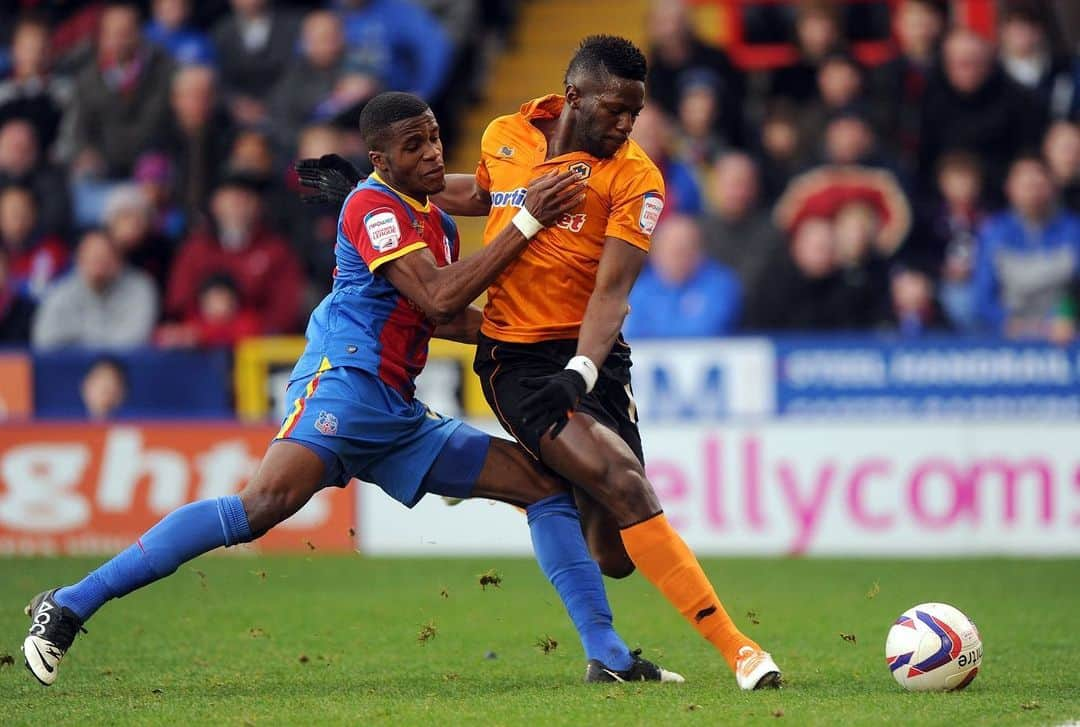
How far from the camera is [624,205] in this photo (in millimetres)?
6234

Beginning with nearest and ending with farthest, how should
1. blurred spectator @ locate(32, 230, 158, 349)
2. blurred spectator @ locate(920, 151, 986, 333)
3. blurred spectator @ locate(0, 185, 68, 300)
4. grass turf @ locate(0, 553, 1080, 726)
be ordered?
1. grass turf @ locate(0, 553, 1080, 726)
2. blurred spectator @ locate(920, 151, 986, 333)
3. blurred spectator @ locate(32, 230, 158, 349)
4. blurred spectator @ locate(0, 185, 68, 300)

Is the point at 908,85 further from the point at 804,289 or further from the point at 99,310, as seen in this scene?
the point at 99,310

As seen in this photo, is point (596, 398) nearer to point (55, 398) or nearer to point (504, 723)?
point (504, 723)

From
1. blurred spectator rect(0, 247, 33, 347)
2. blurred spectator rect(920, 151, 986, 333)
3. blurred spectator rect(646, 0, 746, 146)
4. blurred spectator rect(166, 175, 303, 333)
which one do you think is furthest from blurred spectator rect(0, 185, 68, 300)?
blurred spectator rect(920, 151, 986, 333)

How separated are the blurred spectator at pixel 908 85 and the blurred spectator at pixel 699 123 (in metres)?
1.34

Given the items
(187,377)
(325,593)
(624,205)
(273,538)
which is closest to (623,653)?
(624,205)

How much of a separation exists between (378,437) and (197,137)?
914cm

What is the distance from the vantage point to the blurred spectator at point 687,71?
1434 centimetres

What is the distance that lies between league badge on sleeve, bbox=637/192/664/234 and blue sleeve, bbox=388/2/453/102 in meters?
8.97

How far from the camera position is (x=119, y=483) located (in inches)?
480

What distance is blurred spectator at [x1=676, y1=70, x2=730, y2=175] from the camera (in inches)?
553

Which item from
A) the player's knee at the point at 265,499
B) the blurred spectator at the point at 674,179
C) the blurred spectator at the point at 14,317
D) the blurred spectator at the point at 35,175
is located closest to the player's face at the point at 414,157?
the player's knee at the point at 265,499

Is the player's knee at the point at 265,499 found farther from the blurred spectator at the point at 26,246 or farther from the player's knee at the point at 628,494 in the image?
the blurred spectator at the point at 26,246

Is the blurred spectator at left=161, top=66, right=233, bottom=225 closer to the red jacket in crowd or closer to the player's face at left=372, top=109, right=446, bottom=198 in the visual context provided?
the red jacket in crowd
